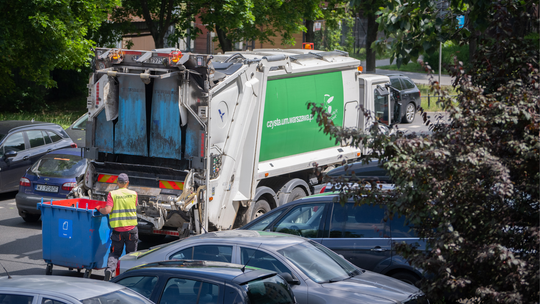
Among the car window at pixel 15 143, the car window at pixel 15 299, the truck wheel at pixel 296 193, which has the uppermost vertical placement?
the car window at pixel 15 143

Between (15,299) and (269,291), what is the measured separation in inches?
79.3

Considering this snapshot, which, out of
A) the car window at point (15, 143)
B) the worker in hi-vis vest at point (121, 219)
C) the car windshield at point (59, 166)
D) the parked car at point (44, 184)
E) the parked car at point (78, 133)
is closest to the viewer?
the worker in hi-vis vest at point (121, 219)

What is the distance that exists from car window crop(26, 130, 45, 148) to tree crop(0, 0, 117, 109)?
308cm

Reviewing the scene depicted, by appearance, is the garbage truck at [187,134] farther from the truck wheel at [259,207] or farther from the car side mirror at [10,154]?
the car side mirror at [10,154]

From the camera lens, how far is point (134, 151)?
384 inches

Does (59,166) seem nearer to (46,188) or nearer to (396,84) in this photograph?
(46,188)

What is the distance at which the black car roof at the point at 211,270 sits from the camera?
512 cm

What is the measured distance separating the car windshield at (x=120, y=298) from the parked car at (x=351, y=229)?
3455 millimetres

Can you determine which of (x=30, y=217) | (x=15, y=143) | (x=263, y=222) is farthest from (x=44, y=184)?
(x=263, y=222)

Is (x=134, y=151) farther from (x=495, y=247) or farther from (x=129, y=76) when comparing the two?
(x=495, y=247)

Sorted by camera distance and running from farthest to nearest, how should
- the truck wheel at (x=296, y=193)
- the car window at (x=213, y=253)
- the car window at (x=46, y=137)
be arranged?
the car window at (x=46, y=137)
the truck wheel at (x=296, y=193)
the car window at (x=213, y=253)

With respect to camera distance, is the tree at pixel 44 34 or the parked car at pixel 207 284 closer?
the parked car at pixel 207 284

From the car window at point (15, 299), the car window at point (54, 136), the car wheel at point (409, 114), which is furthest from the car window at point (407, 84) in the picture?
the car window at point (15, 299)

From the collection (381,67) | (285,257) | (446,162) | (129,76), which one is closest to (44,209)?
(129,76)
